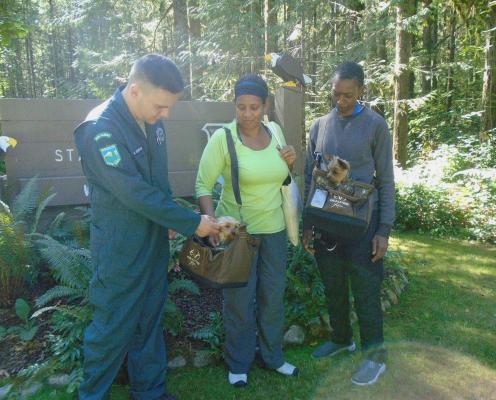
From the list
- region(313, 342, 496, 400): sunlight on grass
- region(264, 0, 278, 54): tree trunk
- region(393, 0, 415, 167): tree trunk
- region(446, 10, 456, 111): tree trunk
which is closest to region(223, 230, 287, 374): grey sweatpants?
region(313, 342, 496, 400): sunlight on grass

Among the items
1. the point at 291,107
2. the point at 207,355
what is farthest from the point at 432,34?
the point at 207,355

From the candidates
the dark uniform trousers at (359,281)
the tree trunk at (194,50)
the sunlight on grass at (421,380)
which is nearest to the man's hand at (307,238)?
the dark uniform trousers at (359,281)

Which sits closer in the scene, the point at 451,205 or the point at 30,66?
the point at 451,205

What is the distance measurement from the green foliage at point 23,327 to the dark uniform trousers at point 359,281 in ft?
6.99

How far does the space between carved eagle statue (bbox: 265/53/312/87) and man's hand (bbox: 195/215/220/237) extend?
2577mm

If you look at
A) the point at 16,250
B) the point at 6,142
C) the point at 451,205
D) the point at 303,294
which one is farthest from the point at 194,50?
the point at 303,294

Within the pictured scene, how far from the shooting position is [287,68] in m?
4.62

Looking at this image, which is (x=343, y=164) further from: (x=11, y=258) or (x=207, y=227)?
(x=11, y=258)

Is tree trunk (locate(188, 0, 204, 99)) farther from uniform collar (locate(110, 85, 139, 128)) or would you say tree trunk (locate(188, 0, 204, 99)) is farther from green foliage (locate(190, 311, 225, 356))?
uniform collar (locate(110, 85, 139, 128))

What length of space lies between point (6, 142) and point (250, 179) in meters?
2.72

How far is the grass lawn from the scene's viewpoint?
9.57 feet

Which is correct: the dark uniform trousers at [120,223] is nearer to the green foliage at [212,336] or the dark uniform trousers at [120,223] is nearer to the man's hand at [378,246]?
the green foliage at [212,336]

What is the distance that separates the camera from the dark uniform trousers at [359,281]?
2830mm

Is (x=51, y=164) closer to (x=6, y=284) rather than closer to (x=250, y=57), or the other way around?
(x=6, y=284)
